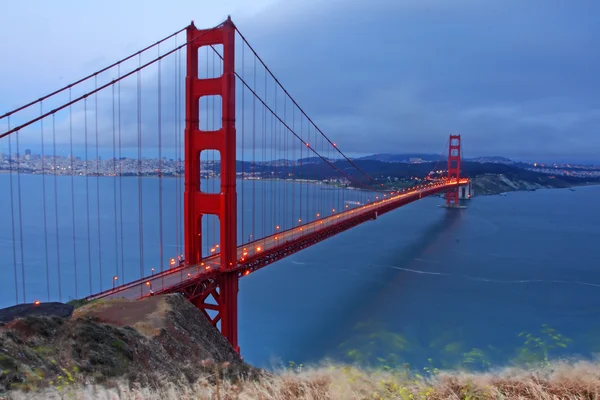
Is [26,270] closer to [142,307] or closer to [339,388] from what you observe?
[142,307]

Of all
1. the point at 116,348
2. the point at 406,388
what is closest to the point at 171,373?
the point at 116,348

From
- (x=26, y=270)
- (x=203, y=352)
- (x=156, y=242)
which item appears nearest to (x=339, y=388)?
(x=203, y=352)

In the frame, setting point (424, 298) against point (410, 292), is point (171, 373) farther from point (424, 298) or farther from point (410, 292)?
point (410, 292)

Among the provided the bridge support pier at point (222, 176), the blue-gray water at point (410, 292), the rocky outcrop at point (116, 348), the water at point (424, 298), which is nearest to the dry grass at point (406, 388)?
the rocky outcrop at point (116, 348)

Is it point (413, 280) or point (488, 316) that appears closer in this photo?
point (488, 316)

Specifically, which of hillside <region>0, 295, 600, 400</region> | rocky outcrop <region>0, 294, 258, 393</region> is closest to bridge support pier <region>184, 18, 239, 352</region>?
rocky outcrop <region>0, 294, 258, 393</region>
